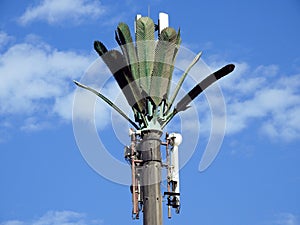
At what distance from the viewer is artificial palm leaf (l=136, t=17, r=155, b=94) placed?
2314cm

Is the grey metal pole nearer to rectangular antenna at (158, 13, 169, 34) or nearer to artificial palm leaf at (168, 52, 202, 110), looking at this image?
artificial palm leaf at (168, 52, 202, 110)

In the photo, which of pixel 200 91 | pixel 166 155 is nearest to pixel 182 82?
pixel 200 91

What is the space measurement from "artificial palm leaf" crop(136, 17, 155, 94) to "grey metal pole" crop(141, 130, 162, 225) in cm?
140

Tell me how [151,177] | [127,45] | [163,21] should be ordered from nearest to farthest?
[151,177], [127,45], [163,21]

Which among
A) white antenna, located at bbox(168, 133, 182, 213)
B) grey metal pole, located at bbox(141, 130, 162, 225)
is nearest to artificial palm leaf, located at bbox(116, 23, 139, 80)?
grey metal pole, located at bbox(141, 130, 162, 225)

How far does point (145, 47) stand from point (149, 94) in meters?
1.37

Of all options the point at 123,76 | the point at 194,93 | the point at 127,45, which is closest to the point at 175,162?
the point at 194,93

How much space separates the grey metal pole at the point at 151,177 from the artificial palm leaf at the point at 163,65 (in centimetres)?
99

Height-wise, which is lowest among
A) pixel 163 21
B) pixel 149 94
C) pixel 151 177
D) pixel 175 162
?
pixel 151 177

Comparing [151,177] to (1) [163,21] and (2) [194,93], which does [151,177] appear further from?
(1) [163,21]

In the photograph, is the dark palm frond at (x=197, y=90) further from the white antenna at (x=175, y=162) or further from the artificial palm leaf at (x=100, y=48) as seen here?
the artificial palm leaf at (x=100, y=48)

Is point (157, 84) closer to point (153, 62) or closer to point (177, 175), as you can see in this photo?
point (153, 62)

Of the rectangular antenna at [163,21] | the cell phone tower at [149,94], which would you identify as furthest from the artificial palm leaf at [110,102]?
the rectangular antenna at [163,21]

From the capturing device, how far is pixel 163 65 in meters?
23.1
